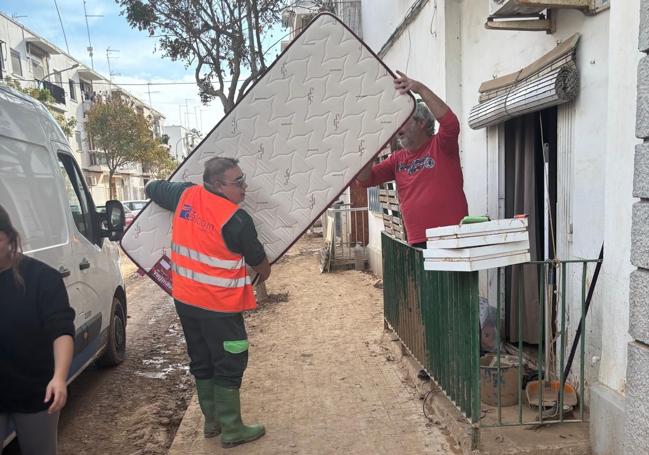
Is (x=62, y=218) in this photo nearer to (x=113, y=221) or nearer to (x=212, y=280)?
(x=113, y=221)

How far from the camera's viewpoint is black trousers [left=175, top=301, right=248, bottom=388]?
303cm

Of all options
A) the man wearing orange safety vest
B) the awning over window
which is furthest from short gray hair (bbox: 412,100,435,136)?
the man wearing orange safety vest

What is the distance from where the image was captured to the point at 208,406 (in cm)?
329

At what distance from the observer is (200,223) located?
294cm

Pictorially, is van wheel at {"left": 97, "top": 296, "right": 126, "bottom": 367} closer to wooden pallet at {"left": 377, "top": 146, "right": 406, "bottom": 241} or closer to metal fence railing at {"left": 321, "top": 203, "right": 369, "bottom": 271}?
wooden pallet at {"left": 377, "top": 146, "right": 406, "bottom": 241}

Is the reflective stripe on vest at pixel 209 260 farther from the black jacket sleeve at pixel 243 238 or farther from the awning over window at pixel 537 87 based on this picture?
the awning over window at pixel 537 87

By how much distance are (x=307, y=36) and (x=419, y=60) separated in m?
3.73

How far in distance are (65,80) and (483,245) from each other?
37035 mm

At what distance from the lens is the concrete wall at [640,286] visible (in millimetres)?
2184

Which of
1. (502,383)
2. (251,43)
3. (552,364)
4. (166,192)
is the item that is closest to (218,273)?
(166,192)

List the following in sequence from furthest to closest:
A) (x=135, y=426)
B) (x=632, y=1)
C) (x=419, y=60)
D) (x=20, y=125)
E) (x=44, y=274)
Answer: (x=419, y=60) < (x=135, y=426) < (x=20, y=125) < (x=632, y=1) < (x=44, y=274)

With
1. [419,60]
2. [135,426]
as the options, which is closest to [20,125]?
[135,426]

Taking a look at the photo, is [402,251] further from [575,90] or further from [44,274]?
[44,274]

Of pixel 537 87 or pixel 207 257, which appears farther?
pixel 537 87
